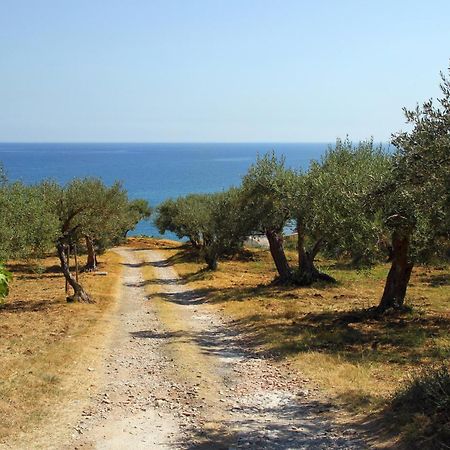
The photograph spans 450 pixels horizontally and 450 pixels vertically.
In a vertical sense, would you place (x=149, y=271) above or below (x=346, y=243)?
below

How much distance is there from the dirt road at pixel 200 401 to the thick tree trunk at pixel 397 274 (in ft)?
27.5

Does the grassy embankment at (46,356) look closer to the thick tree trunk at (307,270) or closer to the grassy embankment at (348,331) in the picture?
the grassy embankment at (348,331)

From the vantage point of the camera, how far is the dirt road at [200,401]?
35.5 ft

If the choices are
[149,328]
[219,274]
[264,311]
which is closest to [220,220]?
[219,274]

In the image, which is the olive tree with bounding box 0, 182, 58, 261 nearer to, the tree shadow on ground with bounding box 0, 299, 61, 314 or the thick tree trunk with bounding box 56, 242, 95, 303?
the thick tree trunk with bounding box 56, 242, 95, 303

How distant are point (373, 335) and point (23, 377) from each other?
14.0 m

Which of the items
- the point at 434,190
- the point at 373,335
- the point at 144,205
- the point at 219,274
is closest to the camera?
the point at 434,190

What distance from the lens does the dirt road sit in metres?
10.8

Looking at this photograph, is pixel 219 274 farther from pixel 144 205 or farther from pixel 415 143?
pixel 144 205

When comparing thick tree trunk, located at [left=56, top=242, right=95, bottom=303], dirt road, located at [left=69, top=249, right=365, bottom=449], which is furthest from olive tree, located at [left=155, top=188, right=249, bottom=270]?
dirt road, located at [left=69, top=249, right=365, bottom=449]

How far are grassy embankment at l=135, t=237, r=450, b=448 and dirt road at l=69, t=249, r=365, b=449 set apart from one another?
98 centimetres

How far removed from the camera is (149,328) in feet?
80.3

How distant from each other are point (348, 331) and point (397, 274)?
466 centimetres

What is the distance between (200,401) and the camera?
1330 centimetres
